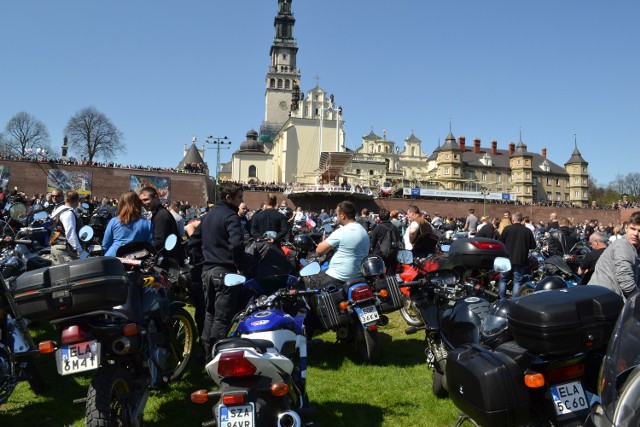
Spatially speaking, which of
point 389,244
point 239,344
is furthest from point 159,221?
point 389,244

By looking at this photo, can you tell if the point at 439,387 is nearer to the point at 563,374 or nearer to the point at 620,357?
the point at 563,374

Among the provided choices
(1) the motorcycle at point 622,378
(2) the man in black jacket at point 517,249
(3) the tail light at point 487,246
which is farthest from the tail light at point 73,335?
(2) the man in black jacket at point 517,249

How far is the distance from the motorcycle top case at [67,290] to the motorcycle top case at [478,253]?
3.44 metres

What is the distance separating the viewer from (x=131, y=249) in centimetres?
503

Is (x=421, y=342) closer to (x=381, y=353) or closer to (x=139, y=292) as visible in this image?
(x=381, y=353)

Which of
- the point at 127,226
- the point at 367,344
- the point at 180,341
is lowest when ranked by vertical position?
the point at 367,344

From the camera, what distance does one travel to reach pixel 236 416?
308cm

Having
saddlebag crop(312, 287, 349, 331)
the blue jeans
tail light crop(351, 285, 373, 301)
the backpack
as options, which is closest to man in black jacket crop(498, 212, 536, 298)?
the blue jeans

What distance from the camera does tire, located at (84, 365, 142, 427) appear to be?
11.1 feet

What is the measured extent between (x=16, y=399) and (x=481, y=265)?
15.7 feet

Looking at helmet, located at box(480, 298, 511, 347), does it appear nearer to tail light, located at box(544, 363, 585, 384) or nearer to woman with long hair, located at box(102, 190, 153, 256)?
tail light, located at box(544, 363, 585, 384)

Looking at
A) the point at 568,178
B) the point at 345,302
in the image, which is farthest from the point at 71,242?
the point at 568,178

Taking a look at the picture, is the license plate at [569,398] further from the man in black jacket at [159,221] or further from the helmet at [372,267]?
the man in black jacket at [159,221]

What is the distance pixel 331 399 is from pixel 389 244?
4939 millimetres
